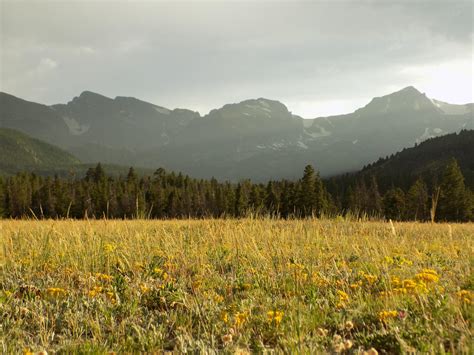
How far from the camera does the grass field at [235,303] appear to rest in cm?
323

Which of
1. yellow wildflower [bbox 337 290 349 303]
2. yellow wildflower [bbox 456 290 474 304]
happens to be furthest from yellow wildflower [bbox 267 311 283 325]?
yellow wildflower [bbox 456 290 474 304]

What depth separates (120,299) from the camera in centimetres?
451

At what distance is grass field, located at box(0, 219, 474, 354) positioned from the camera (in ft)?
10.6

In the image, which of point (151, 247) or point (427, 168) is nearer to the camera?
point (151, 247)

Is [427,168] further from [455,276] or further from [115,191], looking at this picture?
[455,276]

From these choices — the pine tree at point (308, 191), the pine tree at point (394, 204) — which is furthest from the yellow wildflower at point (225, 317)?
the pine tree at point (394, 204)

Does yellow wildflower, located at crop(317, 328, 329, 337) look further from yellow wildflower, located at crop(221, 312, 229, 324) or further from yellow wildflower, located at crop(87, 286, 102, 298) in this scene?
yellow wildflower, located at crop(87, 286, 102, 298)

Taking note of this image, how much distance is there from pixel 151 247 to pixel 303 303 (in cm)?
444

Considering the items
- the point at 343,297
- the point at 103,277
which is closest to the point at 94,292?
the point at 103,277

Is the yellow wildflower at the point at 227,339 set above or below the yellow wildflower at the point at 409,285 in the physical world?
below

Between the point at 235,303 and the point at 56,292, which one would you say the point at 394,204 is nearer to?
the point at 235,303

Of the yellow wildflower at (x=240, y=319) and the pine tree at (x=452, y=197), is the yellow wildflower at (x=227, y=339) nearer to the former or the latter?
the yellow wildflower at (x=240, y=319)

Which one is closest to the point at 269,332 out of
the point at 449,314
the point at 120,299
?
the point at 449,314

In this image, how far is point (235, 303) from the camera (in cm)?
418
